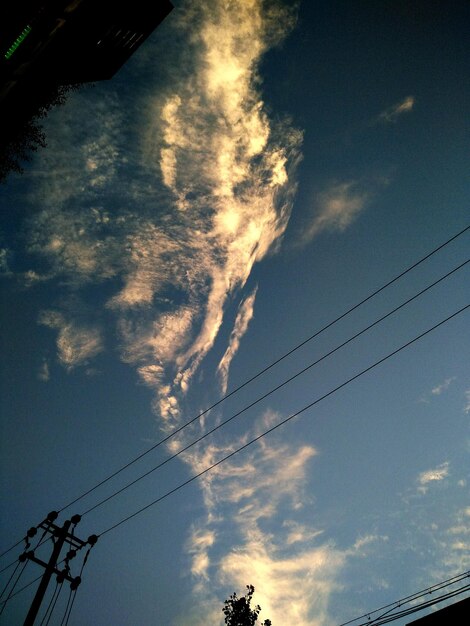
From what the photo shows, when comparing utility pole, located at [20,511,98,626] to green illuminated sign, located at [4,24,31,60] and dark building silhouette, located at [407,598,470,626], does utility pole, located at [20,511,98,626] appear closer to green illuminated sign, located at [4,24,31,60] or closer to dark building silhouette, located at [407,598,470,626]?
dark building silhouette, located at [407,598,470,626]

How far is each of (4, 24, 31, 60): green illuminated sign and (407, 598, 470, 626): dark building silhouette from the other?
1928cm

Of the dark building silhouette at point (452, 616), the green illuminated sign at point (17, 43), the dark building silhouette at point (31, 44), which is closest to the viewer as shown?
the dark building silhouette at point (452, 616)

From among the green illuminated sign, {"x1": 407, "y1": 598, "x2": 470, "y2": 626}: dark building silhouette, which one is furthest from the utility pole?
the green illuminated sign

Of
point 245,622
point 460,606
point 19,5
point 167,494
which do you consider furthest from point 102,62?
point 245,622

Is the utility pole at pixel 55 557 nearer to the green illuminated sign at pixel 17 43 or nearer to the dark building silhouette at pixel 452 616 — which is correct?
the dark building silhouette at pixel 452 616

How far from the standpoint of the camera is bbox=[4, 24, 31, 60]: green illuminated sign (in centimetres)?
933

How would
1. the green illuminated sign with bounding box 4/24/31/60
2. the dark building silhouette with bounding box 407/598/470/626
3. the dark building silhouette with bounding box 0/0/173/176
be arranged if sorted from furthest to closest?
1. the green illuminated sign with bounding box 4/24/31/60
2. the dark building silhouette with bounding box 0/0/173/176
3. the dark building silhouette with bounding box 407/598/470/626

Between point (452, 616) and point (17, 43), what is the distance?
19643mm

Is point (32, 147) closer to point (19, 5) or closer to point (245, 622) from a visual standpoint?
point (19, 5)

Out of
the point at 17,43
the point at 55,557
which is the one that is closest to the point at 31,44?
the point at 17,43

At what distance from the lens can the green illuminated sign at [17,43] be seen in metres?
9.33

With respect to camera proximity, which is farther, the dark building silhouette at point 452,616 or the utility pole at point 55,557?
the utility pole at point 55,557

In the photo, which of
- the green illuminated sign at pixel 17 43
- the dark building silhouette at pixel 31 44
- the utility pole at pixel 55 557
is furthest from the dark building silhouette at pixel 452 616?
the green illuminated sign at pixel 17 43

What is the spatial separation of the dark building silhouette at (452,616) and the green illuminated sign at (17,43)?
1928 cm
